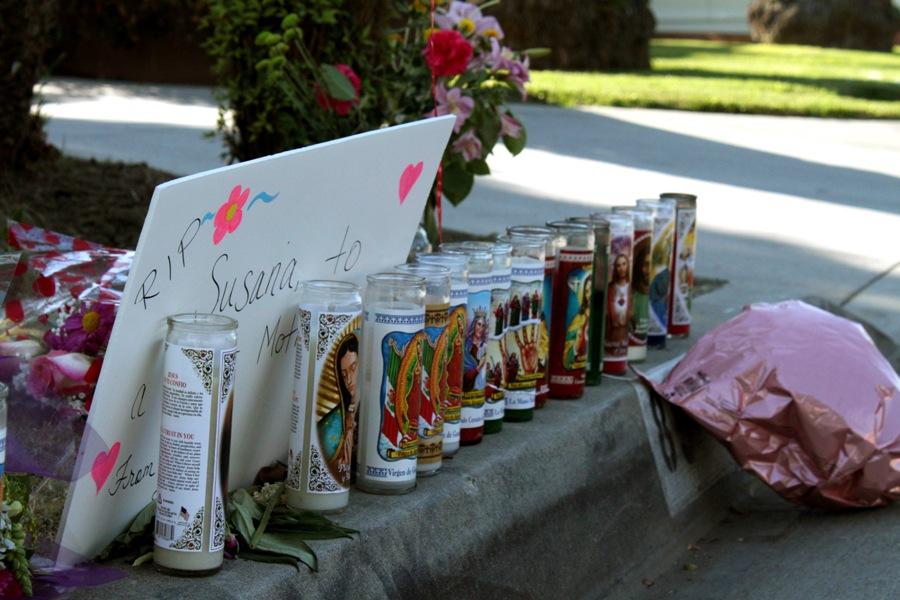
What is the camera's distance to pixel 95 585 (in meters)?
2.03

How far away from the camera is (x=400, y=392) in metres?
2.52

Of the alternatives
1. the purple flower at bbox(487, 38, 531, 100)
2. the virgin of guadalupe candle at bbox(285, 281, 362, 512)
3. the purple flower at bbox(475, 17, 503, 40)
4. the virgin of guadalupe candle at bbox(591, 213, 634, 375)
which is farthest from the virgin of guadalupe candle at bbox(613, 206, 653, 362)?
the virgin of guadalupe candle at bbox(285, 281, 362, 512)

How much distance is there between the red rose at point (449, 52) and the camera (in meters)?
3.90

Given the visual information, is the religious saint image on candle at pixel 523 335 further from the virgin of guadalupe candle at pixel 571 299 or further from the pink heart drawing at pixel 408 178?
the pink heart drawing at pixel 408 178

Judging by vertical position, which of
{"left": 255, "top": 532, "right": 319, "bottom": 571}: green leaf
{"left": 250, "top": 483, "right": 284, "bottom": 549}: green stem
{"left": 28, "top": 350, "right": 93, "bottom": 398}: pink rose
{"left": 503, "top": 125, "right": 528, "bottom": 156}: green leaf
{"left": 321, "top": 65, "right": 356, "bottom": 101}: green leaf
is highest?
{"left": 321, "top": 65, "right": 356, "bottom": 101}: green leaf

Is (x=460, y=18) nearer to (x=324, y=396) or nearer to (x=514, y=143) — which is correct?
(x=514, y=143)

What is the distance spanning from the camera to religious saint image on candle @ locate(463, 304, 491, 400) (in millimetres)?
2850

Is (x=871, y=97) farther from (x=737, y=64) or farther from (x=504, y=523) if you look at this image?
(x=504, y=523)

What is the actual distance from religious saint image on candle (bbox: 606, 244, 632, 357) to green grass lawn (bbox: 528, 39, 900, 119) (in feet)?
26.8

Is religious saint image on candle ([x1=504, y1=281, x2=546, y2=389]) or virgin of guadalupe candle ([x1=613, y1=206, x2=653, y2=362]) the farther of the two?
virgin of guadalupe candle ([x1=613, y1=206, x2=653, y2=362])

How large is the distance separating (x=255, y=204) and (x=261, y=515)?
574 millimetres

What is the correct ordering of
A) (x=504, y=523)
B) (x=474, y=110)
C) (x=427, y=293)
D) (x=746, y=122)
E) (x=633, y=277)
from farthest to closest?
(x=746, y=122), (x=474, y=110), (x=633, y=277), (x=504, y=523), (x=427, y=293)

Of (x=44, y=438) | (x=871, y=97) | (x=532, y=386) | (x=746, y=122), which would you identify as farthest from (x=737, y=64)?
(x=44, y=438)

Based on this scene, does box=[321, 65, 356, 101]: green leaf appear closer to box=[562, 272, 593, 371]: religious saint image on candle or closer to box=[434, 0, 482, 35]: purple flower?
box=[434, 0, 482, 35]: purple flower
